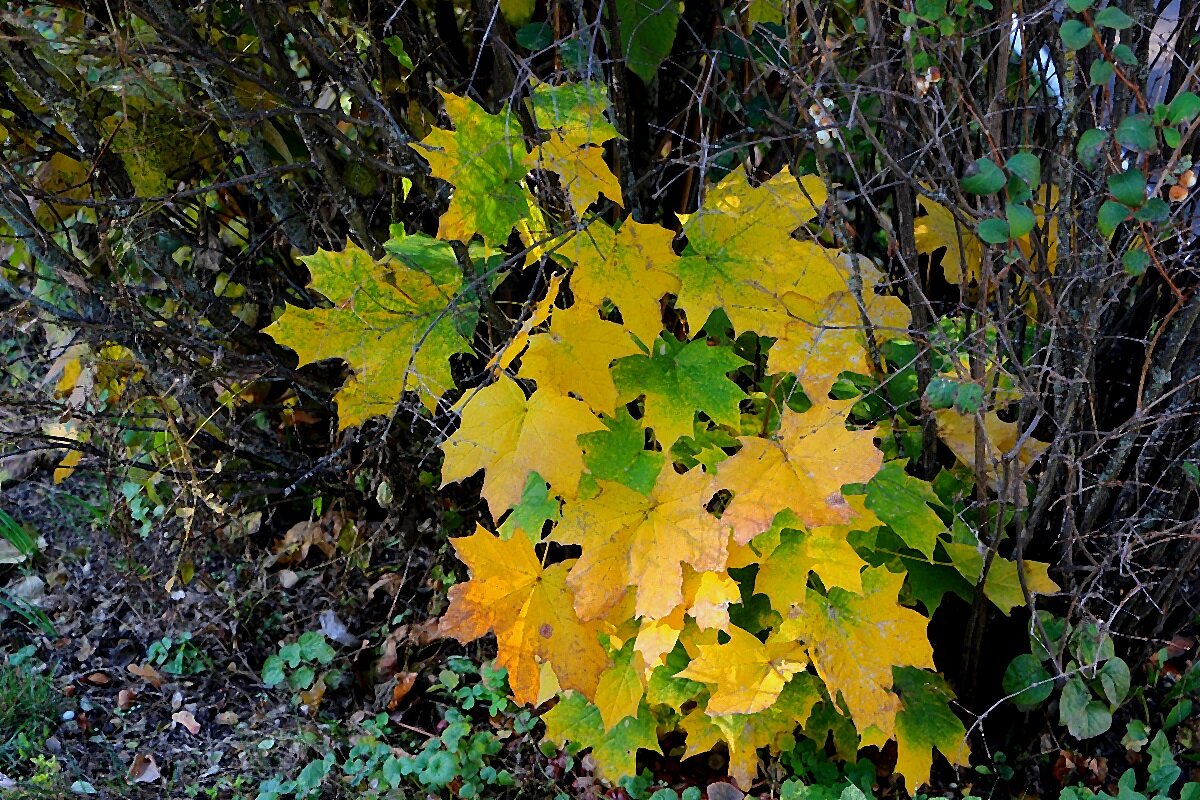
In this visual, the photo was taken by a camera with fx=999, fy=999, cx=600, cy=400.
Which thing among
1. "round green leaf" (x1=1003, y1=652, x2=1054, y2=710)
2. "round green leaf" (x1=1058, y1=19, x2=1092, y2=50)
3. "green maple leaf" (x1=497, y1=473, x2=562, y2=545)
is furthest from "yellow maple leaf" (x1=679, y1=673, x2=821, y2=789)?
"round green leaf" (x1=1058, y1=19, x2=1092, y2=50)

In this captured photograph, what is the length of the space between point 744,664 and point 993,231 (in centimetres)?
83

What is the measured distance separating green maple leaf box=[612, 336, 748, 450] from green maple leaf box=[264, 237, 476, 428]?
283mm

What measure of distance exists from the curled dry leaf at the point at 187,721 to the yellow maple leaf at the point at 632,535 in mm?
1191

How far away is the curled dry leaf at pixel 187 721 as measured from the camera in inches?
88.9

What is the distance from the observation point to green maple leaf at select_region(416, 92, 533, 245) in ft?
4.70

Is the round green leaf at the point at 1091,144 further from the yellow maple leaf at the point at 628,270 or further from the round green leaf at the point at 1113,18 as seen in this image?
the yellow maple leaf at the point at 628,270

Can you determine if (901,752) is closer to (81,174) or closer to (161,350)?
(161,350)

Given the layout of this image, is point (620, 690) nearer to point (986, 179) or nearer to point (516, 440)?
point (516, 440)

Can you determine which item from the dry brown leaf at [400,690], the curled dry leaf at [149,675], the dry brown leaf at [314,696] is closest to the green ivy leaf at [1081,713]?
the dry brown leaf at [400,690]

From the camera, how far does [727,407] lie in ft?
4.99

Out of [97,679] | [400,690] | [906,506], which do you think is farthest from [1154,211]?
[97,679]

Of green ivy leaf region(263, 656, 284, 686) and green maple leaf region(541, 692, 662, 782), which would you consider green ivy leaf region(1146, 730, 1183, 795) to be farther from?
green ivy leaf region(263, 656, 284, 686)

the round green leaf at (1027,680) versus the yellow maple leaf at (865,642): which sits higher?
the yellow maple leaf at (865,642)

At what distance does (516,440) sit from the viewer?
149 cm
